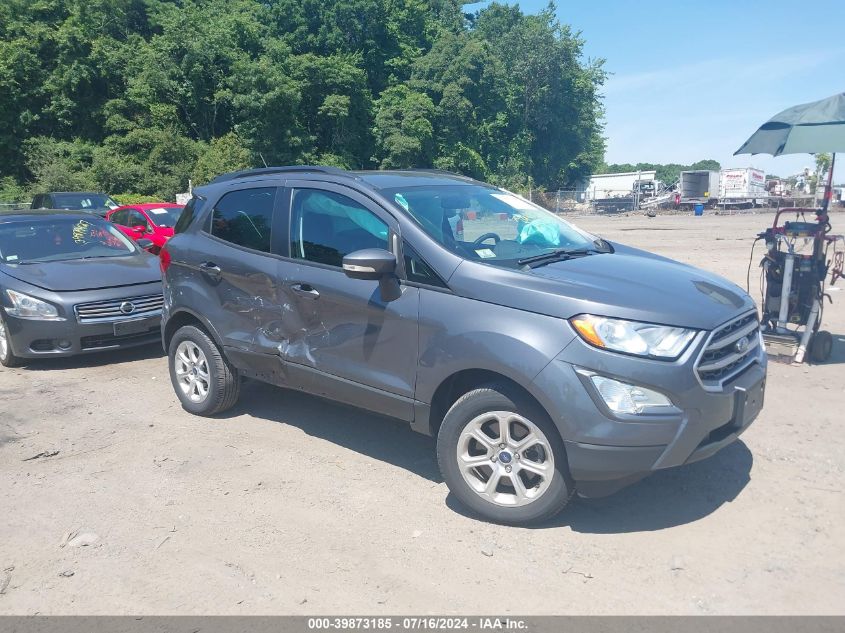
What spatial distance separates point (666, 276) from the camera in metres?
4.17

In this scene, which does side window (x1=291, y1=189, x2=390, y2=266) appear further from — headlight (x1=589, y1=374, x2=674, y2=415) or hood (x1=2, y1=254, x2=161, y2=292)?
hood (x1=2, y1=254, x2=161, y2=292)

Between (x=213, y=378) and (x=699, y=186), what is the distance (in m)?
51.7

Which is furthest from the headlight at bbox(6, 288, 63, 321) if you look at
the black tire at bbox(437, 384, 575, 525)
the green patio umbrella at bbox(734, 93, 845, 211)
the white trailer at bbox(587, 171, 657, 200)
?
the white trailer at bbox(587, 171, 657, 200)

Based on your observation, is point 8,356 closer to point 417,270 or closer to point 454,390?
point 417,270

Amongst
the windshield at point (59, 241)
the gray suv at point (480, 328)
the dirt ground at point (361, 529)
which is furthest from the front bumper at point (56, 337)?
the gray suv at point (480, 328)

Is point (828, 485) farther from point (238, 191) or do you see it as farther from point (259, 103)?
point (259, 103)

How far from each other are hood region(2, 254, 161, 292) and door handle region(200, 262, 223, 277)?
2.56m

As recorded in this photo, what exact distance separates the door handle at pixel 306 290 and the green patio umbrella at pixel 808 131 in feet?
16.9

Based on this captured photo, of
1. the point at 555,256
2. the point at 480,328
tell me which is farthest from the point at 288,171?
the point at 480,328

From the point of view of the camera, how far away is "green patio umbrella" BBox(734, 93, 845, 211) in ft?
21.9

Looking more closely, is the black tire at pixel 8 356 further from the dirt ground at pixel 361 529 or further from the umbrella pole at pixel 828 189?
the umbrella pole at pixel 828 189

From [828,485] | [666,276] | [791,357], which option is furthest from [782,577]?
[791,357]

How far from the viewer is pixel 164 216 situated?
1516 centimetres

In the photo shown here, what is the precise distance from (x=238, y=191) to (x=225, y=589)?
10.4 ft
